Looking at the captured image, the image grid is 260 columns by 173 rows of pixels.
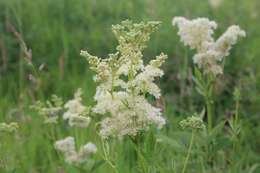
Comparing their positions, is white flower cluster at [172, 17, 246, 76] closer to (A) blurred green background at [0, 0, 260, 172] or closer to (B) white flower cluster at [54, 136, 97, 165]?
(B) white flower cluster at [54, 136, 97, 165]

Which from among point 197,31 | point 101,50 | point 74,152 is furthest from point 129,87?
point 101,50

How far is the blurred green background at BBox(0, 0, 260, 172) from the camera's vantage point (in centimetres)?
382

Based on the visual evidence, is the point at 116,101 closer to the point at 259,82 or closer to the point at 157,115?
the point at 157,115

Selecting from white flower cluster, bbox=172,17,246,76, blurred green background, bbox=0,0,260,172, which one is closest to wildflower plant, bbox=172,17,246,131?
white flower cluster, bbox=172,17,246,76

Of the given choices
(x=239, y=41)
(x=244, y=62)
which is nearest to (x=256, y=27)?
(x=239, y=41)

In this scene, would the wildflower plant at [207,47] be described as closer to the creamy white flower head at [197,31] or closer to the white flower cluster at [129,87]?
the creamy white flower head at [197,31]

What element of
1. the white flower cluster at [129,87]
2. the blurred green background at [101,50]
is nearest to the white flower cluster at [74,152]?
the white flower cluster at [129,87]

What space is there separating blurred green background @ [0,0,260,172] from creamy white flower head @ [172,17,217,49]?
36.9 inches

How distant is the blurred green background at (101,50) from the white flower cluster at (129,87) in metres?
1.43

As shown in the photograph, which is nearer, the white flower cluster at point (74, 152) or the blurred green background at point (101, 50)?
the white flower cluster at point (74, 152)

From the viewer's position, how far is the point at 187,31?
2508mm

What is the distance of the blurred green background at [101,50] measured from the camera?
12.5 ft

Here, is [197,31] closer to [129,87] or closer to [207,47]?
[207,47]

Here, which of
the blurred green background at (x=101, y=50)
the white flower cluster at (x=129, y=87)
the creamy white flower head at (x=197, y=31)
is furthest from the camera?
the blurred green background at (x=101, y=50)
